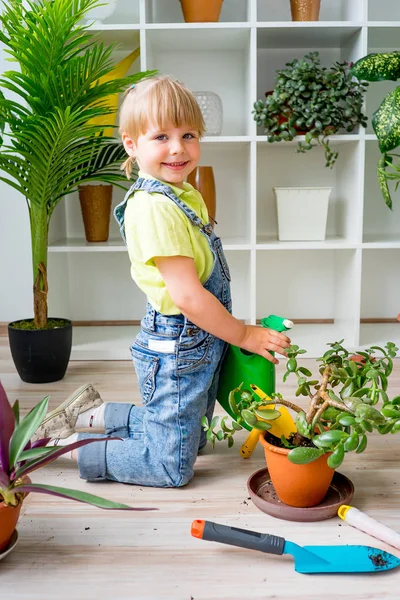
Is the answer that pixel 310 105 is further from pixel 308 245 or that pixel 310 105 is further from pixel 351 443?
pixel 351 443

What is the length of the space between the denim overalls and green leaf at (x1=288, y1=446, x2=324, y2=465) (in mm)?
288

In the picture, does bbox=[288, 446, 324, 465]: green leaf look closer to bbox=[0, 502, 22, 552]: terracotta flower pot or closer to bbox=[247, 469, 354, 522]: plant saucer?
bbox=[247, 469, 354, 522]: plant saucer

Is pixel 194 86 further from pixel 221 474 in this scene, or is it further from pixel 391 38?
pixel 221 474

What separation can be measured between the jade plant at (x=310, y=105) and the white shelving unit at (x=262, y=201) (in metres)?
0.06

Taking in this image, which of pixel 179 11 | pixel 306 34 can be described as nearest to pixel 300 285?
pixel 306 34

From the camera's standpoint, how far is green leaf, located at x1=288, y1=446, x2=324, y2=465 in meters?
1.09

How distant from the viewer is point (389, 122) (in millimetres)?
1719

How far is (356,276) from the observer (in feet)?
7.53

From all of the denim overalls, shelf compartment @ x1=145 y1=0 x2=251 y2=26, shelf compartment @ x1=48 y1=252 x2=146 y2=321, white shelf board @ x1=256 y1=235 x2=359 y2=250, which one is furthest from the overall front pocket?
shelf compartment @ x1=145 y1=0 x2=251 y2=26

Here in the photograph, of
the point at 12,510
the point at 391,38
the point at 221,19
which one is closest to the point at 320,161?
the point at 391,38

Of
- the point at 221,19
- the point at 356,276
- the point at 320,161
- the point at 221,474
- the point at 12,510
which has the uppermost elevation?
the point at 221,19

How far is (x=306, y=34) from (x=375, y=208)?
75 centimetres

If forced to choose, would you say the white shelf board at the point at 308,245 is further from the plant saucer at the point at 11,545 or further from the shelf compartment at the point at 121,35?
the plant saucer at the point at 11,545

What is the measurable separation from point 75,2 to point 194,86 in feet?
2.80
